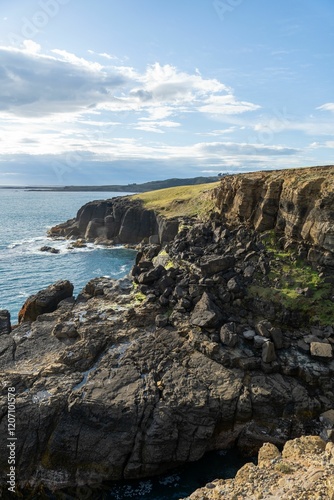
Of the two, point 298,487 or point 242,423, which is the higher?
point 298,487

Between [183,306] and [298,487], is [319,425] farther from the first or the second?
[183,306]

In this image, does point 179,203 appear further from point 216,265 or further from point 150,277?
point 216,265

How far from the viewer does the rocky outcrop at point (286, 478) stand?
14.5m

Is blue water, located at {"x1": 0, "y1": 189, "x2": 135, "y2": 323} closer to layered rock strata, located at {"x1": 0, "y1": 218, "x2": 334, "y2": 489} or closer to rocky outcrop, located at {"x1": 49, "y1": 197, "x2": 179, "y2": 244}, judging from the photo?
rocky outcrop, located at {"x1": 49, "y1": 197, "x2": 179, "y2": 244}

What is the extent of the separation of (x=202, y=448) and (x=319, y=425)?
25.3ft

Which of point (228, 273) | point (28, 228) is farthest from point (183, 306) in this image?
point (28, 228)

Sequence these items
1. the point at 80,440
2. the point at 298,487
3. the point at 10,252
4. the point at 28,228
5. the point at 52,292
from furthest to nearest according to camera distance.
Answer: the point at 28,228 < the point at 10,252 < the point at 52,292 < the point at 80,440 < the point at 298,487

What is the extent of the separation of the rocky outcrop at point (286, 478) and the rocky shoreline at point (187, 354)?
4.65m

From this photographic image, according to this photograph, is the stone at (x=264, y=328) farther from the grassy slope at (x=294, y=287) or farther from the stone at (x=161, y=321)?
the stone at (x=161, y=321)

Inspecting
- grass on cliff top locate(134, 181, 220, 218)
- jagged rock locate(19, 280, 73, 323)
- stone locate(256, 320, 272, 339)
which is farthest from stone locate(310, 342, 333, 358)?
grass on cliff top locate(134, 181, 220, 218)

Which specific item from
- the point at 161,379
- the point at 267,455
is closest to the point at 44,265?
the point at 161,379

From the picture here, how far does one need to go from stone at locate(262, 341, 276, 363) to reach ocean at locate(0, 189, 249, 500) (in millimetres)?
6571

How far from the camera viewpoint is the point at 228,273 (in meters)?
34.2

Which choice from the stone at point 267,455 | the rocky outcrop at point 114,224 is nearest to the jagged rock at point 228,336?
the stone at point 267,455
